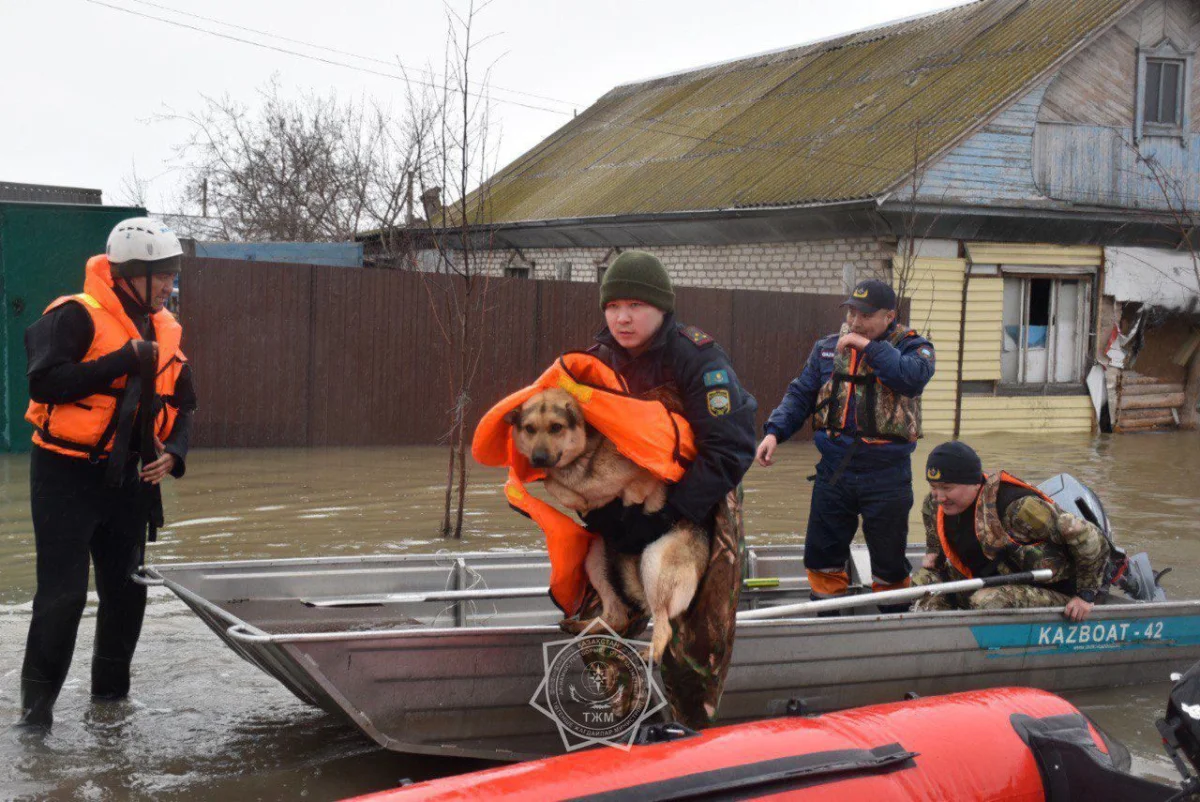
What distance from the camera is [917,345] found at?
6.12 meters

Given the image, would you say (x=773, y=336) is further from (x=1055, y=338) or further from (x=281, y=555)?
(x=281, y=555)

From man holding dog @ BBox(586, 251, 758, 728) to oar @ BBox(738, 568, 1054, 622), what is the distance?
3.58ft

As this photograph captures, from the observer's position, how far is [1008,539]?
229 inches

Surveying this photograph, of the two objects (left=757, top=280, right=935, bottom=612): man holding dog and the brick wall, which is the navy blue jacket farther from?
the brick wall

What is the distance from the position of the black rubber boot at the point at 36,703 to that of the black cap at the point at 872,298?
3.99m

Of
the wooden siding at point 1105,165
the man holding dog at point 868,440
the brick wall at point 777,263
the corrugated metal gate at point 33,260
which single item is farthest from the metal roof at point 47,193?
the wooden siding at point 1105,165

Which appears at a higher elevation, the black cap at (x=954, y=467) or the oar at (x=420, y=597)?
the black cap at (x=954, y=467)

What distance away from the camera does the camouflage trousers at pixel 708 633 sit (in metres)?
4.01

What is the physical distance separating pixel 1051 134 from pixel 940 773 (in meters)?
15.9

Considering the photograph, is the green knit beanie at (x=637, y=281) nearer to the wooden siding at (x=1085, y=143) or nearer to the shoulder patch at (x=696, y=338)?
the shoulder patch at (x=696, y=338)

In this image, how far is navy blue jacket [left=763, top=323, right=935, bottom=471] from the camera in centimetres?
594

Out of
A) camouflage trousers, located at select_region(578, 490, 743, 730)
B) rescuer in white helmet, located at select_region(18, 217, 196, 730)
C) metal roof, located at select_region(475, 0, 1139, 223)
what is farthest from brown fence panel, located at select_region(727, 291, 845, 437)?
camouflage trousers, located at select_region(578, 490, 743, 730)

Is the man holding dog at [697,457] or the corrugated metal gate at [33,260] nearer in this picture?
the man holding dog at [697,457]

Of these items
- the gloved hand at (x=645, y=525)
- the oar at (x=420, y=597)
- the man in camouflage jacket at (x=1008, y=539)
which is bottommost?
the oar at (x=420, y=597)
